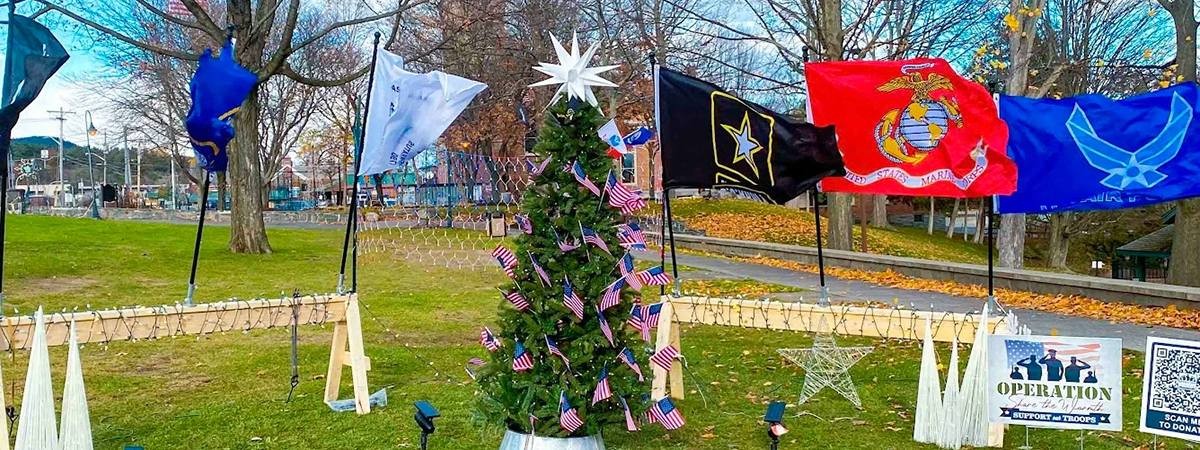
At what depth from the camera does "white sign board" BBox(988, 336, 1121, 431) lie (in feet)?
18.0

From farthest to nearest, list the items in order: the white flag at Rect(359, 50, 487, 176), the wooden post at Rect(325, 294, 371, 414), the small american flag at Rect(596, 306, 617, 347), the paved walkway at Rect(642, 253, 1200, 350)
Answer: the paved walkway at Rect(642, 253, 1200, 350), the white flag at Rect(359, 50, 487, 176), the wooden post at Rect(325, 294, 371, 414), the small american flag at Rect(596, 306, 617, 347)

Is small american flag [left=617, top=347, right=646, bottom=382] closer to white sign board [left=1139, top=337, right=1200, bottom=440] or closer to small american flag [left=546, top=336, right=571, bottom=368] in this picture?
small american flag [left=546, top=336, right=571, bottom=368]

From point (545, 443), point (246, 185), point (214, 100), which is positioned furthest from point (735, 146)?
point (246, 185)

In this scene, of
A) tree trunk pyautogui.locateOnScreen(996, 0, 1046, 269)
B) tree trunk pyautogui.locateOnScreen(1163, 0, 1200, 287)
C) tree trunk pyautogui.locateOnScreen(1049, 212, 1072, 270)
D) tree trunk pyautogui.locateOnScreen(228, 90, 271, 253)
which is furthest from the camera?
tree trunk pyautogui.locateOnScreen(1049, 212, 1072, 270)

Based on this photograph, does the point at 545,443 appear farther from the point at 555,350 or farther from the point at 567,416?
the point at 555,350

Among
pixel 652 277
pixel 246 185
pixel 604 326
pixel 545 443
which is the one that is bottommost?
pixel 545 443

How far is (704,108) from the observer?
6.70 metres

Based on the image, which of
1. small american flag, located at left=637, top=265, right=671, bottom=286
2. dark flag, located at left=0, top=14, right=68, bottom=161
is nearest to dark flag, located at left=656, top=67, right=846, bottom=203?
small american flag, located at left=637, top=265, right=671, bottom=286

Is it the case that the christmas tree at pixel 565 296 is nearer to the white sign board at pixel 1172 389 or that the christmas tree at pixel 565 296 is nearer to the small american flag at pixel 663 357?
the small american flag at pixel 663 357

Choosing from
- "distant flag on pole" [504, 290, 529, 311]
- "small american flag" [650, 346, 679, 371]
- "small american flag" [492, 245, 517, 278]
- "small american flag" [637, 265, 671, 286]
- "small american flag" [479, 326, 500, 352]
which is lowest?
"small american flag" [650, 346, 679, 371]

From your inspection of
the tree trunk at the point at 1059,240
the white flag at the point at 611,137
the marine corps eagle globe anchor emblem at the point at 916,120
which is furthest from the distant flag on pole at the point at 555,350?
the tree trunk at the point at 1059,240

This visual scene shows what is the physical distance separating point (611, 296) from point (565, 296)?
0.86 ft

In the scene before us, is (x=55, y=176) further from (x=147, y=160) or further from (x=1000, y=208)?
(x=1000, y=208)

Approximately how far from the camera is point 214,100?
6.39m
